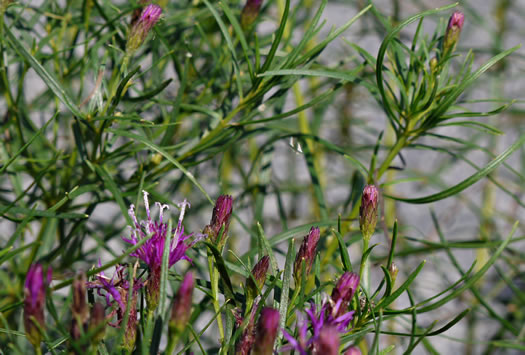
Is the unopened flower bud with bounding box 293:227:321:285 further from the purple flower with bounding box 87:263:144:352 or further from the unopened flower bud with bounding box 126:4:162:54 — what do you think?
the unopened flower bud with bounding box 126:4:162:54

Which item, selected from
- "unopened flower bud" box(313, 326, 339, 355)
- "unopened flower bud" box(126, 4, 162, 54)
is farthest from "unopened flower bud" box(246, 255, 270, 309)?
"unopened flower bud" box(126, 4, 162, 54)

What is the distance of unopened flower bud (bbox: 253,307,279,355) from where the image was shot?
33 centimetres

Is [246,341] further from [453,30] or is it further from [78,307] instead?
[453,30]

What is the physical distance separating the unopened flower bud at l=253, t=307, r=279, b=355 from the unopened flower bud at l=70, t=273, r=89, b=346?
0.10m

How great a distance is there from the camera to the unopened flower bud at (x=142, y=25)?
1.70 ft

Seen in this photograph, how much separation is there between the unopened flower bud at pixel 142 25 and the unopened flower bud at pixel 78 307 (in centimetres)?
25

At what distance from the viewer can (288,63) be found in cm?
53

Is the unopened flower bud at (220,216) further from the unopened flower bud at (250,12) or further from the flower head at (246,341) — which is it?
the unopened flower bud at (250,12)

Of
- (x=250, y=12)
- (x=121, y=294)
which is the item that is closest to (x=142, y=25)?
(x=250, y=12)

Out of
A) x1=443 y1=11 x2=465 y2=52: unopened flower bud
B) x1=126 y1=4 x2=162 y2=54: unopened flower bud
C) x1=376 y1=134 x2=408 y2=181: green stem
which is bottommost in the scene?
x1=376 y1=134 x2=408 y2=181: green stem

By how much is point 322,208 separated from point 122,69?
0.26m

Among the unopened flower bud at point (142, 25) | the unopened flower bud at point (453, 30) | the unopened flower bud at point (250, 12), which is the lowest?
the unopened flower bud at point (453, 30)

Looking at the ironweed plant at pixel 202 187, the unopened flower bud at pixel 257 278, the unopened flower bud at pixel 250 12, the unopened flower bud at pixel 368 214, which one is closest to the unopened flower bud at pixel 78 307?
the ironweed plant at pixel 202 187

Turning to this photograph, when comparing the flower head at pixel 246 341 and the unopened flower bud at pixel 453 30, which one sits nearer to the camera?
the flower head at pixel 246 341
